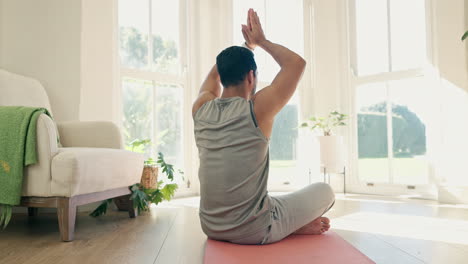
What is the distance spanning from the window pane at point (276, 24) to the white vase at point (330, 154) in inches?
39.9

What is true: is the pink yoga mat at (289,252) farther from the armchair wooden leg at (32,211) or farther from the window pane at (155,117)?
the window pane at (155,117)

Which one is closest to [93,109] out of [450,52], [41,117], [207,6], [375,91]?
[41,117]

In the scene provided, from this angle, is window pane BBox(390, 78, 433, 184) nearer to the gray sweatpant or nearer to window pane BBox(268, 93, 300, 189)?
window pane BBox(268, 93, 300, 189)

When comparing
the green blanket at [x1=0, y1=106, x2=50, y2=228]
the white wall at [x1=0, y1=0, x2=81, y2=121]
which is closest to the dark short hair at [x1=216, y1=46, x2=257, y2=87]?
the green blanket at [x1=0, y1=106, x2=50, y2=228]

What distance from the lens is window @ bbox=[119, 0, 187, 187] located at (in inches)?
130

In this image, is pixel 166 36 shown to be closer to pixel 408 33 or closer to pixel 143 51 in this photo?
pixel 143 51

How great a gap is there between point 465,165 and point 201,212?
2.59 metres

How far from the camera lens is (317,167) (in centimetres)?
364

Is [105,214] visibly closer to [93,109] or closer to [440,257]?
[93,109]

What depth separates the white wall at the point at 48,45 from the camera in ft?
8.49

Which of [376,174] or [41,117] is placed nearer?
[41,117]

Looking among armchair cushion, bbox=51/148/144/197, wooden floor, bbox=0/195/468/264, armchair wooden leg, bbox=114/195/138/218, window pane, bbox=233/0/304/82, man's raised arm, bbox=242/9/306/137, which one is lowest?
wooden floor, bbox=0/195/468/264

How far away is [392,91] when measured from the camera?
146 inches

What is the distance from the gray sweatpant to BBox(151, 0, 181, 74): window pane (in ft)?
7.64
